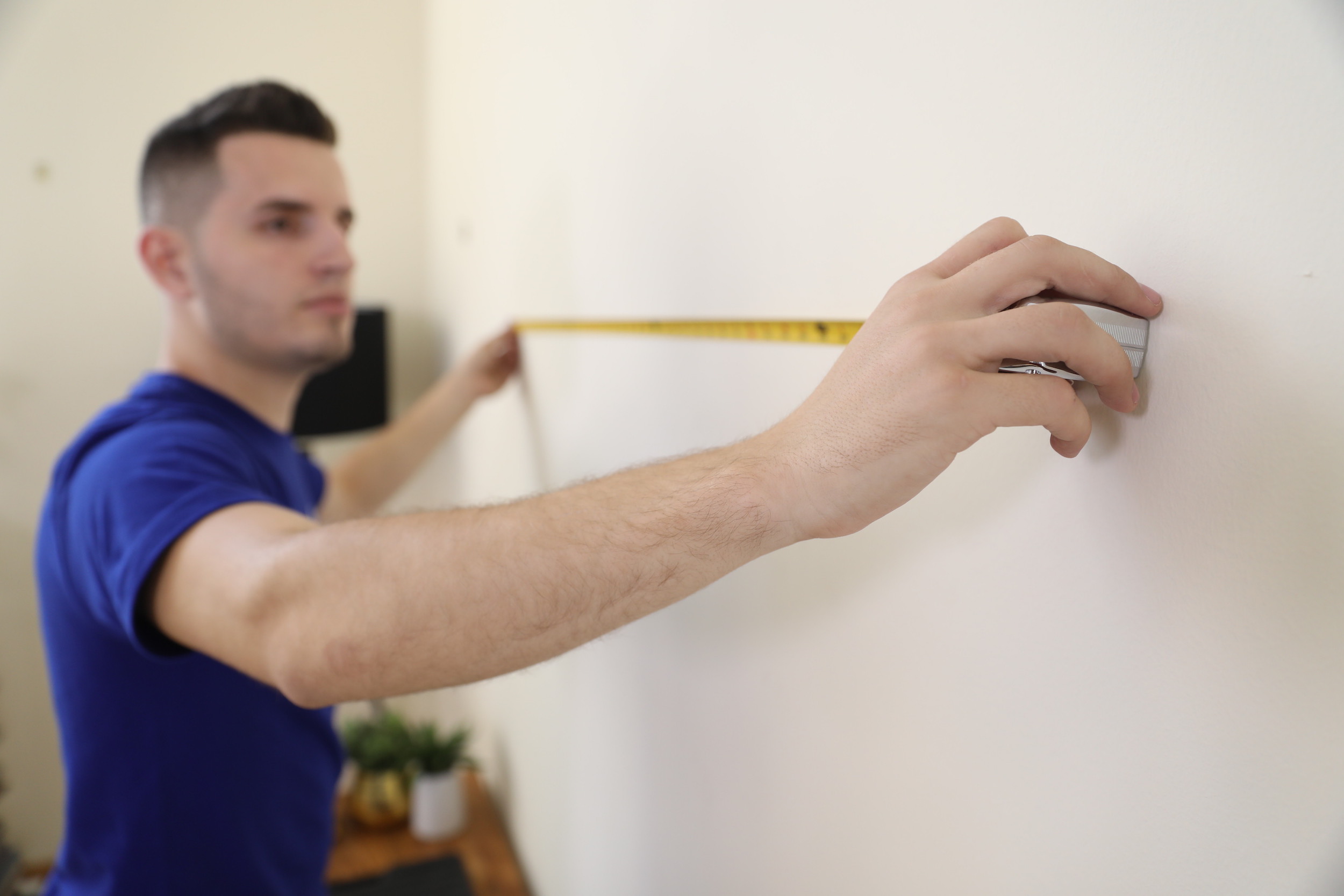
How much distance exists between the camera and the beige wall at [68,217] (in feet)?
7.25

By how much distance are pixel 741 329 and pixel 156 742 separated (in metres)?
0.98

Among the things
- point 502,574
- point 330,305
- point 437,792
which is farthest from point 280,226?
point 437,792

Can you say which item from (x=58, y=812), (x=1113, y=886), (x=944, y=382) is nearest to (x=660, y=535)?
(x=944, y=382)

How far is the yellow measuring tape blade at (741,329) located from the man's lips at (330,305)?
1.78ft

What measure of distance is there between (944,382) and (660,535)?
0.20m

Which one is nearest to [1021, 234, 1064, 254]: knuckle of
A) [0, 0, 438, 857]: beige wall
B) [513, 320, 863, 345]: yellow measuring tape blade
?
[513, 320, 863, 345]: yellow measuring tape blade

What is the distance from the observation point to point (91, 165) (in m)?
2.27

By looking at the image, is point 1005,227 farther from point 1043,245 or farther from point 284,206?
point 284,206

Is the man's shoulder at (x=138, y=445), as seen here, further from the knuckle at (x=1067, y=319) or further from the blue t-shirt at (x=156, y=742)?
the knuckle at (x=1067, y=319)

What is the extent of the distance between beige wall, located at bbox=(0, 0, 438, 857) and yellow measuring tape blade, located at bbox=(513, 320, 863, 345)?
1883mm

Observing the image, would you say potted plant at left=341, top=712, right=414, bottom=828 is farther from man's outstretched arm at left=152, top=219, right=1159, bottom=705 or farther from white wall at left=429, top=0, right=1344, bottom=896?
man's outstretched arm at left=152, top=219, right=1159, bottom=705

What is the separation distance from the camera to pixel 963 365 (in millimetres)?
421

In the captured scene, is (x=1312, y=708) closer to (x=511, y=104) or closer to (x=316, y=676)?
(x=316, y=676)

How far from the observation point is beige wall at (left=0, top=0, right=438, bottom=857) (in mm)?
2209
